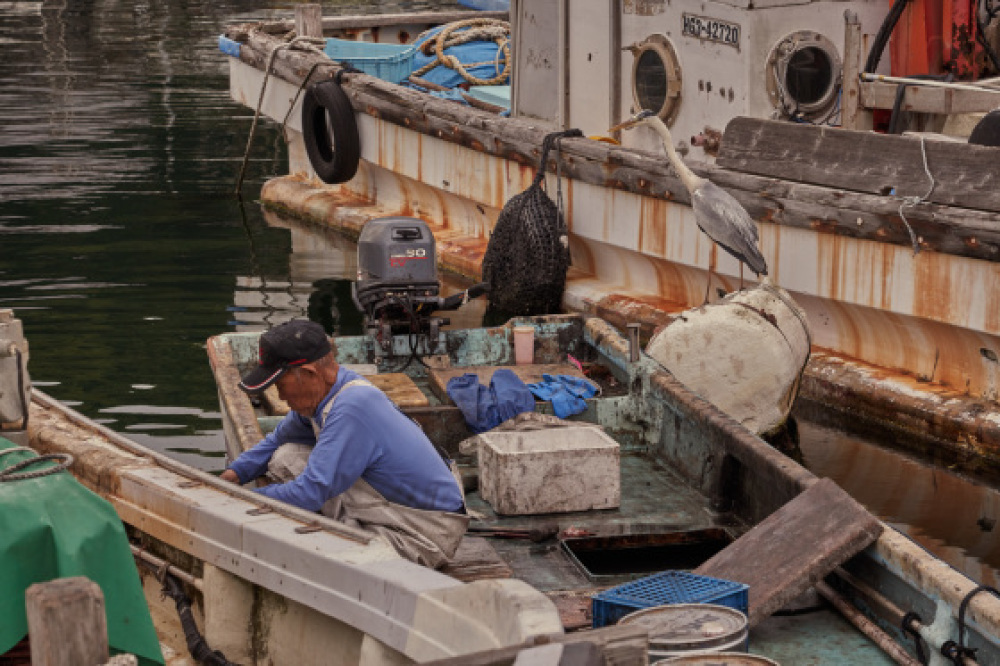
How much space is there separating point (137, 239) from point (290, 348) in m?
10.2

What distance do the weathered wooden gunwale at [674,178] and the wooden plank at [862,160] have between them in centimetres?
2

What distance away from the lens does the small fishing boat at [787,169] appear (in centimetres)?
945

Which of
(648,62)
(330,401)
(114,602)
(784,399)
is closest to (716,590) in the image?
(330,401)

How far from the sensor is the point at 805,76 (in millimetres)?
10953

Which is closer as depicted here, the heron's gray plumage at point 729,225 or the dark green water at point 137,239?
the heron's gray plumage at point 729,225

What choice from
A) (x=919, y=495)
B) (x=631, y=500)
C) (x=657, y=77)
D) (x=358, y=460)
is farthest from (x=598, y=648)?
(x=657, y=77)

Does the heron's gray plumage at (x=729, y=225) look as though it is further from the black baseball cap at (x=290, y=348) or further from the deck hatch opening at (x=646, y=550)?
the black baseball cap at (x=290, y=348)

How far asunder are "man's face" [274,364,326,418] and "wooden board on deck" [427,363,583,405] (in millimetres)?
2787

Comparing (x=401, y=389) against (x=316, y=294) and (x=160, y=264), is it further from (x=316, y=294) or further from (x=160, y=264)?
(x=160, y=264)

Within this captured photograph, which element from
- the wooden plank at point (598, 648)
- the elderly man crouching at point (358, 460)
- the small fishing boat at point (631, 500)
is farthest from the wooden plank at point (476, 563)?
the wooden plank at point (598, 648)

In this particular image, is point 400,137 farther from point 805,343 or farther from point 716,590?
point 716,590

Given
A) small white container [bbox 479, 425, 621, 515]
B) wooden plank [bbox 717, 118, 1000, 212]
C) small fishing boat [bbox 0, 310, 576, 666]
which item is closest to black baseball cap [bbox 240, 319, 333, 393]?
small fishing boat [bbox 0, 310, 576, 666]

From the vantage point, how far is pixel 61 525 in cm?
521

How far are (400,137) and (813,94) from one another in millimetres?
4812
